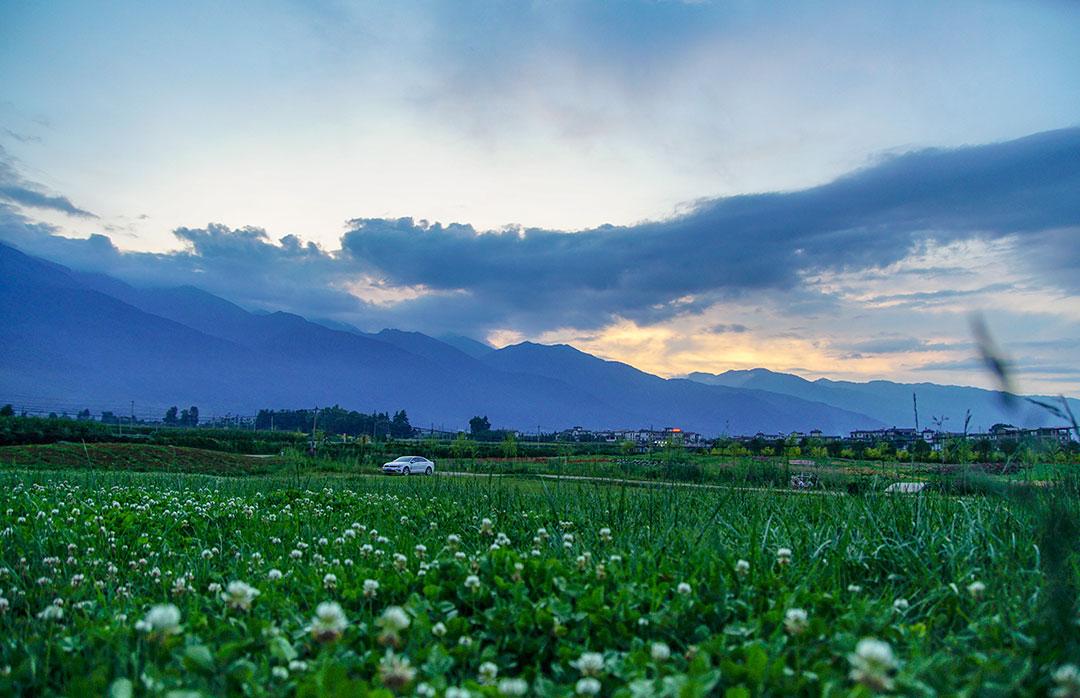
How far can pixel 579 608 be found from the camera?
2.73 m

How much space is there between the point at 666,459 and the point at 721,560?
4.86 metres

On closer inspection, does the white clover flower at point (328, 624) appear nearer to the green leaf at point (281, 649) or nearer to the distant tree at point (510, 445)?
the green leaf at point (281, 649)

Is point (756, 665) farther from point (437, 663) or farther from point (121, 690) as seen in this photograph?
point (121, 690)

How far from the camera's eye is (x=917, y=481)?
6.15m

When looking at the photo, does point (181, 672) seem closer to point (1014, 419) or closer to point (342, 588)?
point (342, 588)

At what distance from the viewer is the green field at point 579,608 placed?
6.59 ft

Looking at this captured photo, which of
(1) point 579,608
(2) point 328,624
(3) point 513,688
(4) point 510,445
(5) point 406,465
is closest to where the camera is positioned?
(3) point 513,688

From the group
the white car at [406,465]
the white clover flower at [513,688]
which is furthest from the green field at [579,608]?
the white car at [406,465]

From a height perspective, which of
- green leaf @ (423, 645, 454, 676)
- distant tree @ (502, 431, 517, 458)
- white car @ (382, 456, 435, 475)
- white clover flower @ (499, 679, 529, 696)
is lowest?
white car @ (382, 456, 435, 475)

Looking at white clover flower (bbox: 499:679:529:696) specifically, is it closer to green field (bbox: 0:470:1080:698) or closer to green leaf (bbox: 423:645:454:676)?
green field (bbox: 0:470:1080:698)

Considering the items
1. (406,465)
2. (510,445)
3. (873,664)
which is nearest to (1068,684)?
(873,664)

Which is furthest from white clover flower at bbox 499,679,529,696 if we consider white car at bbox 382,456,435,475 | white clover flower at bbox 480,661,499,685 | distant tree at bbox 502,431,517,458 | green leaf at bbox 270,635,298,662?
white car at bbox 382,456,435,475

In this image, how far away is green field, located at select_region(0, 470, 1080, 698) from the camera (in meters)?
2.01

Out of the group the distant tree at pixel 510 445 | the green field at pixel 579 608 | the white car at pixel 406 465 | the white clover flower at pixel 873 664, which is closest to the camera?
the white clover flower at pixel 873 664
